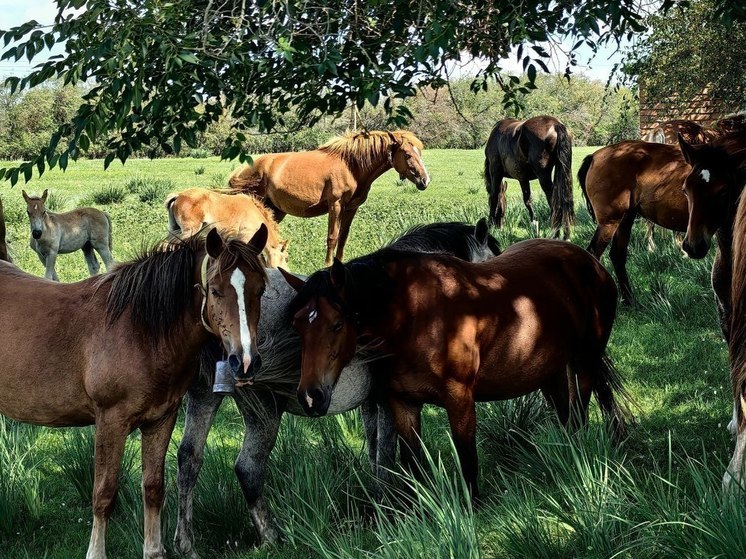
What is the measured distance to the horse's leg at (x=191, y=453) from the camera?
4.34m

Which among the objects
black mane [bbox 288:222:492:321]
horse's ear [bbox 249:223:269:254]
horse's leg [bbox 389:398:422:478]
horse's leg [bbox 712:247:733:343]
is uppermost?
horse's ear [bbox 249:223:269:254]

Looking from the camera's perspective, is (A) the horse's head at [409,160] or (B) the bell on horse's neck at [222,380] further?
(A) the horse's head at [409,160]

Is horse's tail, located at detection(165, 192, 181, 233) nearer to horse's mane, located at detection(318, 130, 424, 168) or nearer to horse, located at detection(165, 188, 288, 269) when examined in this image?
horse, located at detection(165, 188, 288, 269)

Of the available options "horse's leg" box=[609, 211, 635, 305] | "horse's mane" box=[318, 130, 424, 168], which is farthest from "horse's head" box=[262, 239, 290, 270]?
"horse's leg" box=[609, 211, 635, 305]

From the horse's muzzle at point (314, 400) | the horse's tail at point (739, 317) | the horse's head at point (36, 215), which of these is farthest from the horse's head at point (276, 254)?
the horse's tail at point (739, 317)

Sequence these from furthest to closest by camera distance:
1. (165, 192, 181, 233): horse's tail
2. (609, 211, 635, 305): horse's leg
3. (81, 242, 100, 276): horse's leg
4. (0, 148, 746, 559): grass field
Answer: (81, 242, 100, 276): horse's leg, (165, 192, 181, 233): horse's tail, (609, 211, 635, 305): horse's leg, (0, 148, 746, 559): grass field

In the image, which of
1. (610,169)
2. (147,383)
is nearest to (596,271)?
(147,383)

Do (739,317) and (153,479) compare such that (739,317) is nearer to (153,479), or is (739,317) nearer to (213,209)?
(153,479)

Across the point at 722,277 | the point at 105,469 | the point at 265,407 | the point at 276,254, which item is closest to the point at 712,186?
the point at 722,277

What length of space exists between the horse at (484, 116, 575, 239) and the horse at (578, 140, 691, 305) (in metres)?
2.03

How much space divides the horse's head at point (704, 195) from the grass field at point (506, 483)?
124 cm

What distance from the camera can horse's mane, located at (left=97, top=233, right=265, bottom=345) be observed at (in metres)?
4.00

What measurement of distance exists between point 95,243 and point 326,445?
8.76 meters

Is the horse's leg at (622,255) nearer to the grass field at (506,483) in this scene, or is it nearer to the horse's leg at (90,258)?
the grass field at (506,483)
